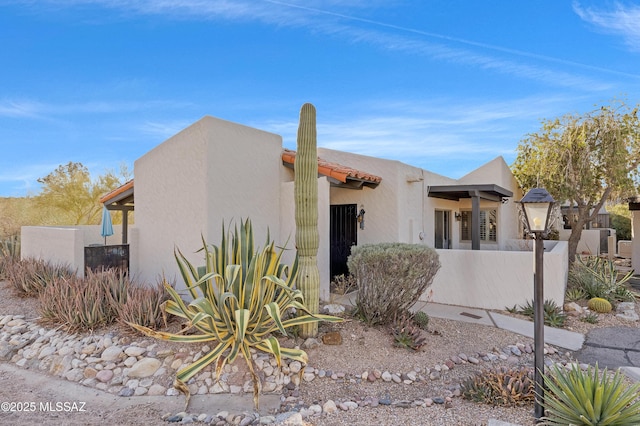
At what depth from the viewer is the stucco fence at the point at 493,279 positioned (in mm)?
9742

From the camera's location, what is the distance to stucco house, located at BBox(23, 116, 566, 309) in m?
9.49

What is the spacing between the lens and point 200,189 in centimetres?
932

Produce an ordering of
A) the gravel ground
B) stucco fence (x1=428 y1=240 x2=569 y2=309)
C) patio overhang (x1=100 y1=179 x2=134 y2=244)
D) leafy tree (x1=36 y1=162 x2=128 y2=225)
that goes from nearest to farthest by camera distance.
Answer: the gravel ground, stucco fence (x1=428 y1=240 x2=569 y2=309), patio overhang (x1=100 y1=179 x2=134 y2=244), leafy tree (x1=36 y1=162 x2=128 y2=225)

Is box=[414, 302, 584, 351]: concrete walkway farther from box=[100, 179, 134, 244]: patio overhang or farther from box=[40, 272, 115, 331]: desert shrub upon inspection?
box=[100, 179, 134, 244]: patio overhang

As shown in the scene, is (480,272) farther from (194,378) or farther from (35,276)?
(35,276)

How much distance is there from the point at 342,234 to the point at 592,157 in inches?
449

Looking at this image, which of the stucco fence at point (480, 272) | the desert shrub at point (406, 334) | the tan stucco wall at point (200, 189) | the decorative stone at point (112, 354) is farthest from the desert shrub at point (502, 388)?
the tan stucco wall at point (200, 189)

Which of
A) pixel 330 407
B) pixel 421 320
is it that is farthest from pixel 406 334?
pixel 330 407

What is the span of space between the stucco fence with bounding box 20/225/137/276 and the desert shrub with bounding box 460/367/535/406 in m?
10.2

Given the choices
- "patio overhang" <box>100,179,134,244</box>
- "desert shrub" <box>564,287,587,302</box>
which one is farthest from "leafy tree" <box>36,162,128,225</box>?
"desert shrub" <box>564,287,587,302</box>

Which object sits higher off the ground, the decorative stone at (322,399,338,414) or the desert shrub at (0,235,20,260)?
the desert shrub at (0,235,20,260)

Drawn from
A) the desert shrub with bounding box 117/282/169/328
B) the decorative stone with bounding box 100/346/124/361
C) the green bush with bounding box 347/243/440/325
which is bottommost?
the decorative stone with bounding box 100/346/124/361

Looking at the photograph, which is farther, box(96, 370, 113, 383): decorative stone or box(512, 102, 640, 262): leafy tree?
box(512, 102, 640, 262): leafy tree

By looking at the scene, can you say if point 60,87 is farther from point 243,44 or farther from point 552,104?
point 552,104
